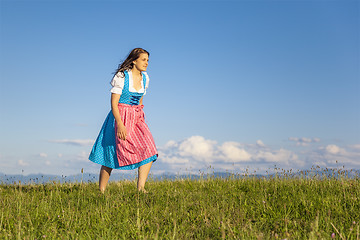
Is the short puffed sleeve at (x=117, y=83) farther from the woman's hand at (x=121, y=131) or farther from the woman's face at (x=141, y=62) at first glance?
the woman's hand at (x=121, y=131)

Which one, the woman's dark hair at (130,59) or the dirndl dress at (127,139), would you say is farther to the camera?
the woman's dark hair at (130,59)

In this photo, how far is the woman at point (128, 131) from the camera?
20.5 feet

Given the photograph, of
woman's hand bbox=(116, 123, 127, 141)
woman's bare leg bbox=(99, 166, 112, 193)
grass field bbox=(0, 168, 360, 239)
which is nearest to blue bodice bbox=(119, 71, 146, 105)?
woman's hand bbox=(116, 123, 127, 141)

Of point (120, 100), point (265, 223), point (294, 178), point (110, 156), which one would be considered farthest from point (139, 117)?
point (294, 178)

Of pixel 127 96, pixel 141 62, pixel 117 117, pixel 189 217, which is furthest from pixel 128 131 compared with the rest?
pixel 189 217

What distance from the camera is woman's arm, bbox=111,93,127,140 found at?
239 inches

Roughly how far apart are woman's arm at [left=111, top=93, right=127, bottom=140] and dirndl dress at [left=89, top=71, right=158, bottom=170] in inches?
4.2

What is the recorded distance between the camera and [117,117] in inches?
240

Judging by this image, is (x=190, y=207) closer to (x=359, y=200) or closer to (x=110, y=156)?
(x=110, y=156)

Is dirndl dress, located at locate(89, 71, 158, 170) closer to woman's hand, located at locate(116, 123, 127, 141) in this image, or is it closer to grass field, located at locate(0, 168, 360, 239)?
woman's hand, located at locate(116, 123, 127, 141)

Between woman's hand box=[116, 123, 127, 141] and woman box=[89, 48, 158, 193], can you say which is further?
woman box=[89, 48, 158, 193]

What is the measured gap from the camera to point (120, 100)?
6316 mm

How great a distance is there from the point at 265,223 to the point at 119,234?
1.73m

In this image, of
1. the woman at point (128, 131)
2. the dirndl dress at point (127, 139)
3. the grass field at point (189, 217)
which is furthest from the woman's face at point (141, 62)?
the grass field at point (189, 217)
